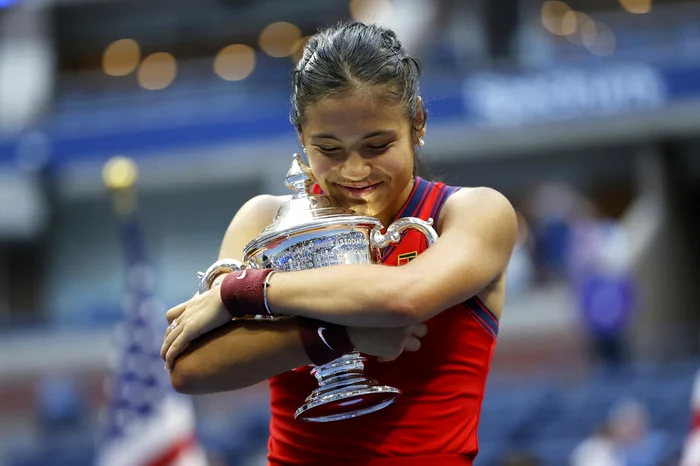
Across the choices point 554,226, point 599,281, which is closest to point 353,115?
point 599,281

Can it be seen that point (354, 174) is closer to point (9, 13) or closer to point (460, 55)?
point (460, 55)

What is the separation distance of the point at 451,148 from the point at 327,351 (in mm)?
11366

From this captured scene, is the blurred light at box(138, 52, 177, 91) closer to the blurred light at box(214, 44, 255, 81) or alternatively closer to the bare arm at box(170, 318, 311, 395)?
the blurred light at box(214, 44, 255, 81)

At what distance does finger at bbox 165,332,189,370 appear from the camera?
1.62m

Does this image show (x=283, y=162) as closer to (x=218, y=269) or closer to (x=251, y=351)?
(x=218, y=269)

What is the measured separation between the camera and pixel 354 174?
1.64 meters

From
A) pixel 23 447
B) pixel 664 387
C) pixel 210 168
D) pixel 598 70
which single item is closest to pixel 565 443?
pixel 664 387

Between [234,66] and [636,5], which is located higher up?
[636,5]

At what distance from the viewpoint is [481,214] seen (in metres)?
1.69

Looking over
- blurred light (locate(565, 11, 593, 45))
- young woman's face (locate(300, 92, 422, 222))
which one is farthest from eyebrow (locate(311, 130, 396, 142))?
blurred light (locate(565, 11, 593, 45))

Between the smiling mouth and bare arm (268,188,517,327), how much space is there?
122 mm

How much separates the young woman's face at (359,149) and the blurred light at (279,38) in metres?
14.1

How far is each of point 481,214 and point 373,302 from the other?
26 centimetres

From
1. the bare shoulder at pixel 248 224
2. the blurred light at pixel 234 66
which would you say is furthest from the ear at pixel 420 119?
the blurred light at pixel 234 66
